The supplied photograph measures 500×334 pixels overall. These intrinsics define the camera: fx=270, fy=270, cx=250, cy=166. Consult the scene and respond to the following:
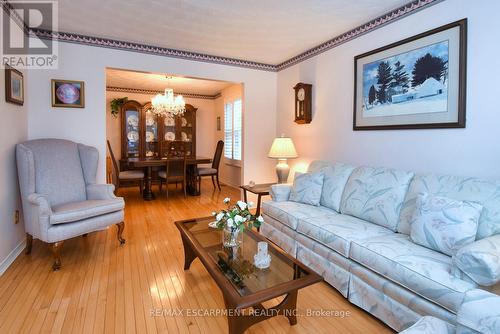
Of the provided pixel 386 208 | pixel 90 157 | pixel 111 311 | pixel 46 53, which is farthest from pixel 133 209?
pixel 386 208

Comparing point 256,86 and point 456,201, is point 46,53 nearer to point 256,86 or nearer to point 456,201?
point 256,86

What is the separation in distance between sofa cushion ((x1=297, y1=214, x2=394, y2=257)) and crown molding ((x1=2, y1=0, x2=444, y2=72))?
1.94m

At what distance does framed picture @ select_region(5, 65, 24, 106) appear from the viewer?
93.8 inches

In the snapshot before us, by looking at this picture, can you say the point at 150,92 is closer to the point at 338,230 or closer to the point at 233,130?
the point at 233,130

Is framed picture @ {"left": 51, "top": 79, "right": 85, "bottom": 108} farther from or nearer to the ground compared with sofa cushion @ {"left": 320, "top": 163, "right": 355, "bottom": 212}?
farther from the ground

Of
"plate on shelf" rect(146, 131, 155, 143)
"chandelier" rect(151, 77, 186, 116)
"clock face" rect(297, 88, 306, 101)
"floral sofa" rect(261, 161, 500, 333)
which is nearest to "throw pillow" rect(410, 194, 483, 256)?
"floral sofa" rect(261, 161, 500, 333)

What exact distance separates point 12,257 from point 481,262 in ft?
11.4

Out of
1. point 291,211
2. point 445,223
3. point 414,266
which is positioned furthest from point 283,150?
point 414,266

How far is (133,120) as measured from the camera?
6.07 meters

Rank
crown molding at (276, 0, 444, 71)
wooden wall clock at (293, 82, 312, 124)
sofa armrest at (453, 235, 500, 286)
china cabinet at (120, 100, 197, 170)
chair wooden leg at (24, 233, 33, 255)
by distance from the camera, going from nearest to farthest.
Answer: sofa armrest at (453, 235, 500, 286) < crown molding at (276, 0, 444, 71) < chair wooden leg at (24, 233, 33, 255) < wooden wall clock at (293, 82, 312, 124) < china cabinet at (120, 100, 197, 170)

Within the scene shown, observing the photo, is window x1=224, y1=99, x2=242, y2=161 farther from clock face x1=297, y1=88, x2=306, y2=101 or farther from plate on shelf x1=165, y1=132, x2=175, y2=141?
clock face x1=297, y1=88, x2=306, y2=101

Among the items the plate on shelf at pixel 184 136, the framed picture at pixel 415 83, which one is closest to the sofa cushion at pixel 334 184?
the framed picture at pixel 415 83

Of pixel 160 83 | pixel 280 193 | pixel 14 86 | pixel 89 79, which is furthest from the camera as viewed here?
pixel 160 83

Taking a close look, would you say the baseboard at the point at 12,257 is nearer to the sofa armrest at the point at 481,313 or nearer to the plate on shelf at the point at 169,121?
the sofa armrest at the point at 481,313
